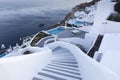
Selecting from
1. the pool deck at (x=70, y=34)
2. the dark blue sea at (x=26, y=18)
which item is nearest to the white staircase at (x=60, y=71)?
the pool deck at (x=70, y=34)

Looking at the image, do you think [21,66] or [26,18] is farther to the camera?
[26,18]

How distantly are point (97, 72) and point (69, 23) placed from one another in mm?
19386

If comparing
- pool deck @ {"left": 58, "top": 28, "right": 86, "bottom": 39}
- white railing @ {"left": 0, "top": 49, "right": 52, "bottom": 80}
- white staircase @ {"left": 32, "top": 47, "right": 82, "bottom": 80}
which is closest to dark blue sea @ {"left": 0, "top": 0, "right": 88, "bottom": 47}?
pool deck @ {"left": 58, "top": 28, "right": 86, "bottom": 39}

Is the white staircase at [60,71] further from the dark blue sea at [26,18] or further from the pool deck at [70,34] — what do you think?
the dark blue sea at [26,18]

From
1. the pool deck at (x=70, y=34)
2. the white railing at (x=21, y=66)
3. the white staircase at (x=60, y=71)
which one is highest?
the white railing at (x=21, y=66)

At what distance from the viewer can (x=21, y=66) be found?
7078 millimetres

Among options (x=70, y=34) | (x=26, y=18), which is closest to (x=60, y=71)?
(x=70, y=34)

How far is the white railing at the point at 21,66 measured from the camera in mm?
6531

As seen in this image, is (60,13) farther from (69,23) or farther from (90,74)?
(90,74)

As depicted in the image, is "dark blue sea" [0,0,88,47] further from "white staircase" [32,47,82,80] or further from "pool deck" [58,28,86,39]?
"white staircase" [32,47,82,80]

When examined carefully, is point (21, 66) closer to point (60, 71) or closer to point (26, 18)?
point (60, 71)

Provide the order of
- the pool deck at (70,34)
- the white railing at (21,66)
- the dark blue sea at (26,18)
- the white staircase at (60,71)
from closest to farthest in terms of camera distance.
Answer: the white railing at (21,66) → the white staircase at (60,71) → the pool deck at (70,34) → the dark blue sea at (26,18)

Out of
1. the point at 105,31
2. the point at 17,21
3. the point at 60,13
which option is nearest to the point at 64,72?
the point at 105,31

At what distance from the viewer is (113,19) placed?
558 inches
